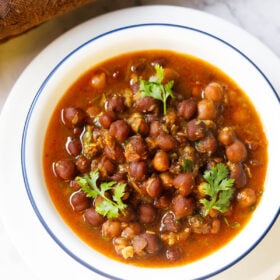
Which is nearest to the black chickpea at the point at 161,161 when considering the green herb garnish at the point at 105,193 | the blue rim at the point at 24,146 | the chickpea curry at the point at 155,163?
the chickpea curry at the point at 155,163

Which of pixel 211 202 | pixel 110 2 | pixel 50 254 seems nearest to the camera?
pixel 211 202

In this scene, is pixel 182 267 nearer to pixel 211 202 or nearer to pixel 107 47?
pixel 211 202

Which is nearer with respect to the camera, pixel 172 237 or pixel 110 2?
pixel 172 237

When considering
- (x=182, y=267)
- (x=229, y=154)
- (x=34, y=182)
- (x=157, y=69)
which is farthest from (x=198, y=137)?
(x=34, y=182)

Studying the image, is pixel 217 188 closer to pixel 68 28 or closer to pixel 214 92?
pixel 214 92

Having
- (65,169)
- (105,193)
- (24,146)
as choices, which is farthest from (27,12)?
(105,193)

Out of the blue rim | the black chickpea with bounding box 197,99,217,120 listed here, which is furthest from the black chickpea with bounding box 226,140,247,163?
the blue rim

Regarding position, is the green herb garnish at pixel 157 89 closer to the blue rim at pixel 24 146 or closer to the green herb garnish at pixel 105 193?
the blue rim at pixel 24 146

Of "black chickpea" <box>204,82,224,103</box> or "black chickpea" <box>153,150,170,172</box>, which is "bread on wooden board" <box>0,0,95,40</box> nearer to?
"black chickpea" <box>204,82,224,103</box>
